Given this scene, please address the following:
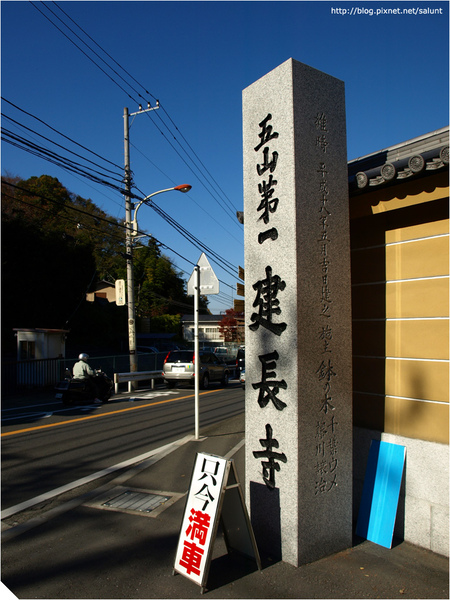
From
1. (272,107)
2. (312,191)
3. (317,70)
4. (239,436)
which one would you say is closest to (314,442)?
(312,191)

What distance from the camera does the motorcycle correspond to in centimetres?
1420

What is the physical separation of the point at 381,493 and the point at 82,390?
1177 cm

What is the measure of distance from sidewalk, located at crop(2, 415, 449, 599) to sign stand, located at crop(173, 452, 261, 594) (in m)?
0.16

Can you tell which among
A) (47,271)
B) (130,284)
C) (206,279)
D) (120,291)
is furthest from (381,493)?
(47,271)

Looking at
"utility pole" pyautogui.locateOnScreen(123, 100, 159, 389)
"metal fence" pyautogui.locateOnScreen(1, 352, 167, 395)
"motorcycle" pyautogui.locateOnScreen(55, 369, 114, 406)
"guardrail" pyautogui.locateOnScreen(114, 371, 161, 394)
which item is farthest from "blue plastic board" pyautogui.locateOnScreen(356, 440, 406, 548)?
"utility pole" pyautogui.locateOnScreen(123, 100, 159, 389)

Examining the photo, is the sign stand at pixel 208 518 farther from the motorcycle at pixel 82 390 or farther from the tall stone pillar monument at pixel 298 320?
the motorcycle at pixel 82 390

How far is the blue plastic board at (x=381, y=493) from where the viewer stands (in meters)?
4.38

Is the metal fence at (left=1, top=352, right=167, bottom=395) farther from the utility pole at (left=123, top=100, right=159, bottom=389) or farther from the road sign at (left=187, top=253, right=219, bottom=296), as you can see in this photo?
the road sign at (left=187, top=253, right=219, bottom=296)

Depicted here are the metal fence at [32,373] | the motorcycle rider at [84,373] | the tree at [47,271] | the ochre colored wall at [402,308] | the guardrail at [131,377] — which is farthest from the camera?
the tree at [47,271]

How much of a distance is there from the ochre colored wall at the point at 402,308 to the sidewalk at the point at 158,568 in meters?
1.20

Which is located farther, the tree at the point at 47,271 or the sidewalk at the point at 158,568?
the tree at the point at 47,271

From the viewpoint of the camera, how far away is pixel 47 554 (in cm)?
436

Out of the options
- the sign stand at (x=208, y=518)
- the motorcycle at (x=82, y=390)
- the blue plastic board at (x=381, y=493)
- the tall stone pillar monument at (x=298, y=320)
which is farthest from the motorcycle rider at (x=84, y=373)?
the blue plastic board at (x=381, y=493)

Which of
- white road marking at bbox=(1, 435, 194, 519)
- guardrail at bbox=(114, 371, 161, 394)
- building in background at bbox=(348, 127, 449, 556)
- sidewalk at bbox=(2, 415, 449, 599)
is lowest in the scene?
guardrail at bbox=(114, 371, 161, 394)
